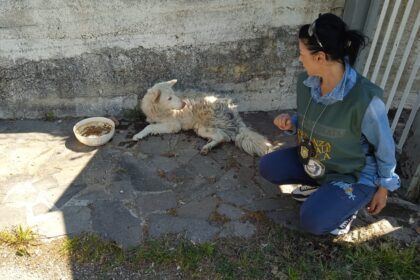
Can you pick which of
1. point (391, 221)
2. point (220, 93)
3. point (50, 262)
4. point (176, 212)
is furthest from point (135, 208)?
point (391, 221)

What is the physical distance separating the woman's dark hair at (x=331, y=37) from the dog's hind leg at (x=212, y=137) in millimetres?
1933

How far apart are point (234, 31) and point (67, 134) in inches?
91.1

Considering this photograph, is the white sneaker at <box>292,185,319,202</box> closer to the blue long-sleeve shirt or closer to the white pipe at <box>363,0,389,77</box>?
the blue long-sleeve shirt

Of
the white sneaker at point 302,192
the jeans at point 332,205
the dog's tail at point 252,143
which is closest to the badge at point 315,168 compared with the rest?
the jeans at point 332,205

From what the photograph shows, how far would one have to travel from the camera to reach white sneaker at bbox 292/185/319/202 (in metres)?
3.31

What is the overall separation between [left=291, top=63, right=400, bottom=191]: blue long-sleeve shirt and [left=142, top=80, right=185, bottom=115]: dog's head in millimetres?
1785

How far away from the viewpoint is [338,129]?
265 cm

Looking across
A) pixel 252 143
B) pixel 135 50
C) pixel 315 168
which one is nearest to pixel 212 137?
pixel 252 143

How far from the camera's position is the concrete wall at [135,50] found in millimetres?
4129

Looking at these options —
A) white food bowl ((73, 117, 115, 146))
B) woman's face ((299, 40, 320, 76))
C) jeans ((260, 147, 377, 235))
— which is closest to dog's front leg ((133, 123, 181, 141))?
white food bowl ((73, 117, 115, 146))

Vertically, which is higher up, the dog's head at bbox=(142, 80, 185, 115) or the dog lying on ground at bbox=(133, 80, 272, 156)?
the dog's head at bbox=(142, 80, 185, 115)

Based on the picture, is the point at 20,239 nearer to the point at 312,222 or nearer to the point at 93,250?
the point at 93,250

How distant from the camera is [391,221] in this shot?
3.27 metres

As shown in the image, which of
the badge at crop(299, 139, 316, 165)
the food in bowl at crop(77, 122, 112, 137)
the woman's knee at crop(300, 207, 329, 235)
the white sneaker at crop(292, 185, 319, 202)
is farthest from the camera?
the food in bowl at crop(77, 122, 112, 137)
